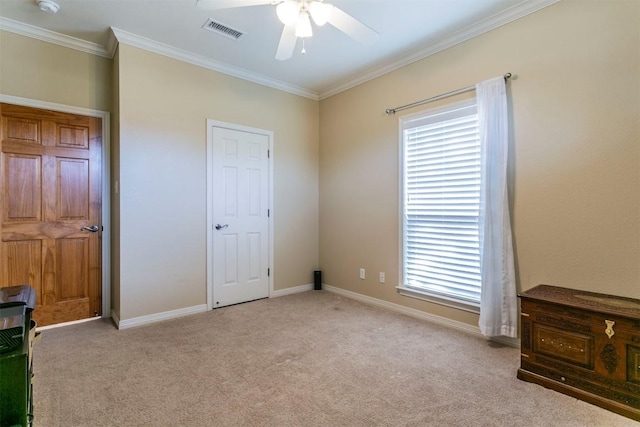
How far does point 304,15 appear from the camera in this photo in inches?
80.0

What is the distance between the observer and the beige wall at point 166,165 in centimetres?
311

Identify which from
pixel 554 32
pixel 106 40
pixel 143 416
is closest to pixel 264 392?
pixel 143 416

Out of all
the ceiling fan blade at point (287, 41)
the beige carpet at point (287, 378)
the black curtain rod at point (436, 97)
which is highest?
the ceiling fan blade at point (287, 41)

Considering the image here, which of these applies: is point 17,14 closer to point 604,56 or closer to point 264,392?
point 264,392

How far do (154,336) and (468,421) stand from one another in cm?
261

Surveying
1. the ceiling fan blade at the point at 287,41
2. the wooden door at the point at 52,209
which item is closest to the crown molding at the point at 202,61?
the wooden door at the point at 52,209

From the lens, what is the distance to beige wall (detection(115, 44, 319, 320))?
10.2 feet

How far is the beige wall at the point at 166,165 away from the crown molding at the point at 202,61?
0.06 meters

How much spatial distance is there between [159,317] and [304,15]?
3.14 metres

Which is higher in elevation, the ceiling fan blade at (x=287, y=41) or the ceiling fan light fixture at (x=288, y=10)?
the ceiling fan light fixture at (x=288, y=10)

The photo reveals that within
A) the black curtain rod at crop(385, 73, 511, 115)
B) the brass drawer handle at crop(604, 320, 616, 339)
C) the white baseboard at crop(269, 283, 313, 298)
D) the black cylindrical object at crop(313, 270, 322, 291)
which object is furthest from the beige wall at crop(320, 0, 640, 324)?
the white baseboard at crop(269, 283, 313, 298)

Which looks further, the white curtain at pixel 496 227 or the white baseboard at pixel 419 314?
the white baseboard at pixel 419 314

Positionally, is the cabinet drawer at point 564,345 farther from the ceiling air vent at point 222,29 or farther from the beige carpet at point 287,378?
the ceiling air vent at point 222,29

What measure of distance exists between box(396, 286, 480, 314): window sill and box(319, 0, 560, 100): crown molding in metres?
2.51
